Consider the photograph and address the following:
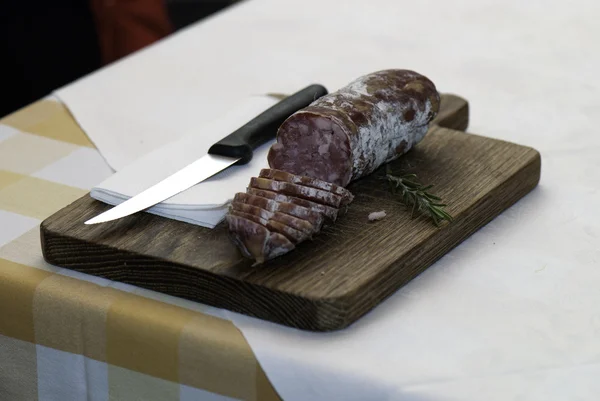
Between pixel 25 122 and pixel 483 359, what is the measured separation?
1.05 meters

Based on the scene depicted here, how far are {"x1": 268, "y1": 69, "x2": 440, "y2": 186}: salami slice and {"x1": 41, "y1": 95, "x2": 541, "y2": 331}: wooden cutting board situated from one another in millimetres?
57

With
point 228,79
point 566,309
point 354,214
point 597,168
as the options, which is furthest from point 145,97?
point 566,309

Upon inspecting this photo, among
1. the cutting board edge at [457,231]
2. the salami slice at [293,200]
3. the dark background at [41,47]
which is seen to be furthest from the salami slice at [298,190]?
the dark background at [41,47]

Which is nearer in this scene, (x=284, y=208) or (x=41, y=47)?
(x=284, y=208)

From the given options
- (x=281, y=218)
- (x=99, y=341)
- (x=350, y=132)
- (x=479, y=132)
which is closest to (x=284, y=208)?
(x=281, y=218)

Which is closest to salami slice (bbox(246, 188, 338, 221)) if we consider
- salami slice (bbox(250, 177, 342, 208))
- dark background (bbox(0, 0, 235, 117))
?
salami slice (bbox(250, 177, 342, 208))

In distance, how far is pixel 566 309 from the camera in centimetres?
111

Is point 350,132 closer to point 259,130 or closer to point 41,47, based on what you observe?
point 259,130

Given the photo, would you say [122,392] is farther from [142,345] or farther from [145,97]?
[145,97]

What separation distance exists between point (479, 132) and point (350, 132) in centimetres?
51

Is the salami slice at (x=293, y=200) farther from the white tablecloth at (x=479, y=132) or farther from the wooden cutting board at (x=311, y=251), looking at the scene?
the white tablecloth at (x=479, y=132)

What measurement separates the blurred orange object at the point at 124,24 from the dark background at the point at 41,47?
6cm

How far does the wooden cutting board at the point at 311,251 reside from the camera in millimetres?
1070

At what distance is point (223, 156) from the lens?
135 centimetres
